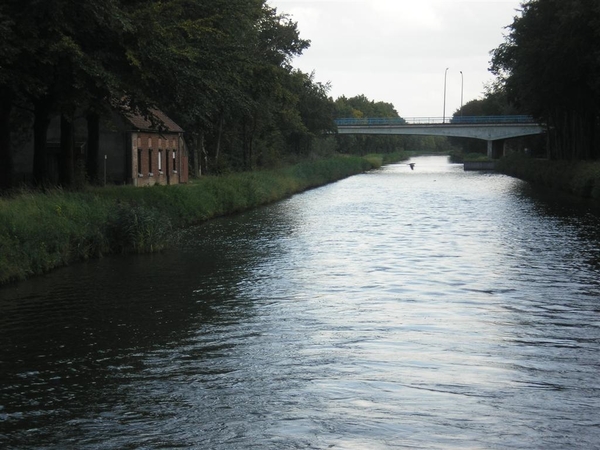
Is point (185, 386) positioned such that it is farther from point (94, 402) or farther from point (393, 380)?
point (393, 380)

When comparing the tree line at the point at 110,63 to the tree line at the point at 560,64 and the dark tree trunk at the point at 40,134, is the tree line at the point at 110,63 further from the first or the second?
the tree line at the point at 560,64

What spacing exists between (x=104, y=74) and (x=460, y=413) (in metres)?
16.6

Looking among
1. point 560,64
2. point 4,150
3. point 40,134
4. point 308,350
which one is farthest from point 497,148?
point 308,350

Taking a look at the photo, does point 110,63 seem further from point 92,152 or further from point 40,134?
point 92,152

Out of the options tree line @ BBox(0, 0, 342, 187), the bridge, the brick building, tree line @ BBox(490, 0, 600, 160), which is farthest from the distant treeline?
the bridge

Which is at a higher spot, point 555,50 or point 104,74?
point 555,50

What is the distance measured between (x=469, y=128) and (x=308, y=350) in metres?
103

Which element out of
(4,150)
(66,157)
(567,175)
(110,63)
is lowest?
(567,175)

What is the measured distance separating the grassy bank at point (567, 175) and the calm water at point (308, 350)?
69.8 feet

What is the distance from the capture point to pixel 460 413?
30.0 ft

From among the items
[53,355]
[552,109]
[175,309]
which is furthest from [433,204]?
[53,355]

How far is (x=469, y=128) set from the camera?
112 m

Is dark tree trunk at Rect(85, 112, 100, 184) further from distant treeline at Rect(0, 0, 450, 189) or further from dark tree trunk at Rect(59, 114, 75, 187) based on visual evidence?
dark tree trunk at Rect(59, 114, 75, 187)

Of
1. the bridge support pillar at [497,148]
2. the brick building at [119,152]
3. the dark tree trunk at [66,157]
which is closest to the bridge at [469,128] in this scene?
the bridge support pillar at [497,148]
